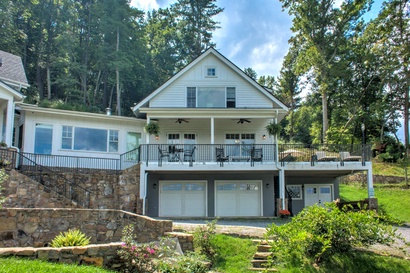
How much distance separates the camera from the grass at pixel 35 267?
5433 mm

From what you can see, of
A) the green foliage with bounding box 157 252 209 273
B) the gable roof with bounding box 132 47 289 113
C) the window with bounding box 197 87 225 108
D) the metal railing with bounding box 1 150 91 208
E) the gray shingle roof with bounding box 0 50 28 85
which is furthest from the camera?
the window with bounding box 197 87 225 108

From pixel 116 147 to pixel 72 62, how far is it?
1945 cm

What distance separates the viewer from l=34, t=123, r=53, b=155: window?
17.6 meters

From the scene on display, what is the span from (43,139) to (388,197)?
19.2m

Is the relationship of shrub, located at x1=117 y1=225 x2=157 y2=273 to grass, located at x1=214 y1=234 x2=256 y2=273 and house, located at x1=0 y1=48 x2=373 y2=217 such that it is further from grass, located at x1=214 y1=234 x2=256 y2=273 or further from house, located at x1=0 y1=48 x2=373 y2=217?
house, located at x1=0 y1=48 x2=373 y2=217

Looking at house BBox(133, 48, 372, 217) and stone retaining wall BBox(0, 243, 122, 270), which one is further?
house BBox(133, 48, 372, 217)

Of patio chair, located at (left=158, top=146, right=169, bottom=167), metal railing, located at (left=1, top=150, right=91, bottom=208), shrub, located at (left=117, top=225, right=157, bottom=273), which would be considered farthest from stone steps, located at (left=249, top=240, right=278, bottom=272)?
metal railing, located at (left=1, top=150, right=91, bottom=208)

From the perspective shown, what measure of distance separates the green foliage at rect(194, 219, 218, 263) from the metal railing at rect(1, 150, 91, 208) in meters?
7.32

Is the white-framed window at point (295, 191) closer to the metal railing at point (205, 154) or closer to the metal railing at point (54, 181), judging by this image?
the metal railing at point (205, 154)

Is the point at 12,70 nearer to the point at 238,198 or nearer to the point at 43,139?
the point at 43,139

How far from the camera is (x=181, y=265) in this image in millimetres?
6953

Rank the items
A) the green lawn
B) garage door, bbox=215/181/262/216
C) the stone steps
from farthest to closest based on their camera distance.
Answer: garage door, bbox=215/181/262/216 < the green lawn < the stone steps

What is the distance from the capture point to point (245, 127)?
19516 millimetres

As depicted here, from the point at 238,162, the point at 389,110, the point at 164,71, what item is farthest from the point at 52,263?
the point at 164,71
